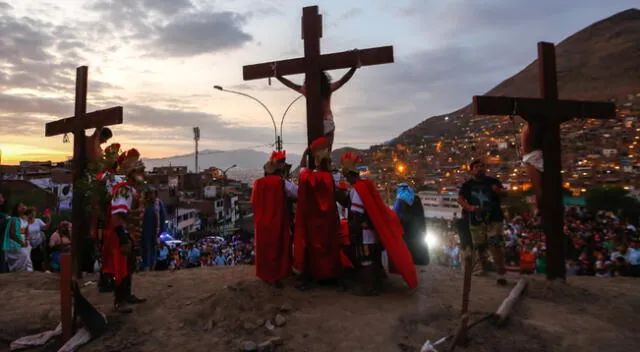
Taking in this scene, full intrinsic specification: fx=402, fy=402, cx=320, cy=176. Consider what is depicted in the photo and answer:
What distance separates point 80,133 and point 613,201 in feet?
134

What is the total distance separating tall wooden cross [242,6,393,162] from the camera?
6.48 metres

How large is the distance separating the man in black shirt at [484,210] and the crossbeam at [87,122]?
5.98 metres

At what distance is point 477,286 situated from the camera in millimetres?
5926

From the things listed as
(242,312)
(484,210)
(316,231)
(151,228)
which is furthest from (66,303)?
(484,210)

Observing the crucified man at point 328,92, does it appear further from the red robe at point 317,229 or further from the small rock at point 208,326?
the small rock at point 208,326

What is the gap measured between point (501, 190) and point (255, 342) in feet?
13.8

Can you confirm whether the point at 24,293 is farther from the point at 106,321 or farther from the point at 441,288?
the point at 441,288

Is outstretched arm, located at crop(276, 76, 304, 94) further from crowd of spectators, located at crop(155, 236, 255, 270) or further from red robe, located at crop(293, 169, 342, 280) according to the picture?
crowd of spectators, located at crop(155, 236, 255, 270)

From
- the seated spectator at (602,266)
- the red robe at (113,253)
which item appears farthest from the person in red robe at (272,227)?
the seated spectator at (602,266)

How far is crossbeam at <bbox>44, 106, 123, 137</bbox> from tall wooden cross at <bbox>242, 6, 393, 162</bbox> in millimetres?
2763

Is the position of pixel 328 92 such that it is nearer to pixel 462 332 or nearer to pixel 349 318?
pixel 349 318

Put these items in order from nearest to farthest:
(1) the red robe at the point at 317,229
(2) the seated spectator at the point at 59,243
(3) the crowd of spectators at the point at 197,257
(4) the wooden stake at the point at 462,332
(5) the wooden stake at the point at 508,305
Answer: (4) the wooden stake at the point at 462,332
(5) the wooden stake at the point at 508,305
(1) the red robe at the point at 317,229
(2) the seated spectator at the point at 59,243
(3) the crowd of spectators at the point at 197,257

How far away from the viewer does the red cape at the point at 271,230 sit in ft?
18.4

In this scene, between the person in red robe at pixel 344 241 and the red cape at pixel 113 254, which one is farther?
the person in red robe at pixel 344 241
